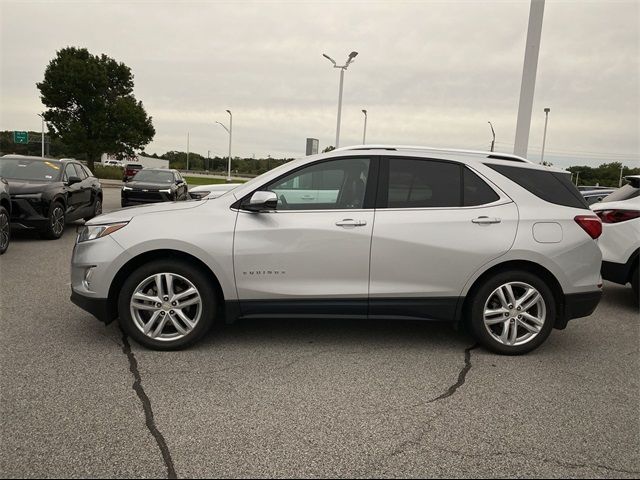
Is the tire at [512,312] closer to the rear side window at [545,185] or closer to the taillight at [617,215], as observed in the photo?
the rear side window at [545,185]

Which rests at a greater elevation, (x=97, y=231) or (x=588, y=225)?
(x=588, y=225)

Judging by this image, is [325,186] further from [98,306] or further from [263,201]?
[98,306]

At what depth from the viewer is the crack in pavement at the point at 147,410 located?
8.34 feet

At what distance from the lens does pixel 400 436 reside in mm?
2861

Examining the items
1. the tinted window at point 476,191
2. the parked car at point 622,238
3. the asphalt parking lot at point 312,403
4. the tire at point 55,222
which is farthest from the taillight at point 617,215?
the tire at point 55,222

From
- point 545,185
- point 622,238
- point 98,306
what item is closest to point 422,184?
point 545,185

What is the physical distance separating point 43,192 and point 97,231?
6.03m

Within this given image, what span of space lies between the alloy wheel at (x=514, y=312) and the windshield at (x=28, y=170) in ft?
28.8

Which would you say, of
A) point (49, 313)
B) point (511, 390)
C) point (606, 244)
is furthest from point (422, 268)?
point (49, 313)

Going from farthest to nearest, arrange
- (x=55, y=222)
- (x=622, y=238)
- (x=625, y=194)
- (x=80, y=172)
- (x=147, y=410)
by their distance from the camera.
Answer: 1. (x=80, y=172)
2. (x=55, y=222)
3. (x=625, y=194)
4. (x=622, y=238)
5. (x=147, y=410)

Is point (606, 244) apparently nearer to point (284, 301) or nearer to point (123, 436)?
point (284, 301)

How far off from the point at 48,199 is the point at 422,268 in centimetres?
784

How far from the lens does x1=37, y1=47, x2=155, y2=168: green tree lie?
1676 inches

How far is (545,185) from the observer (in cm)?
428
